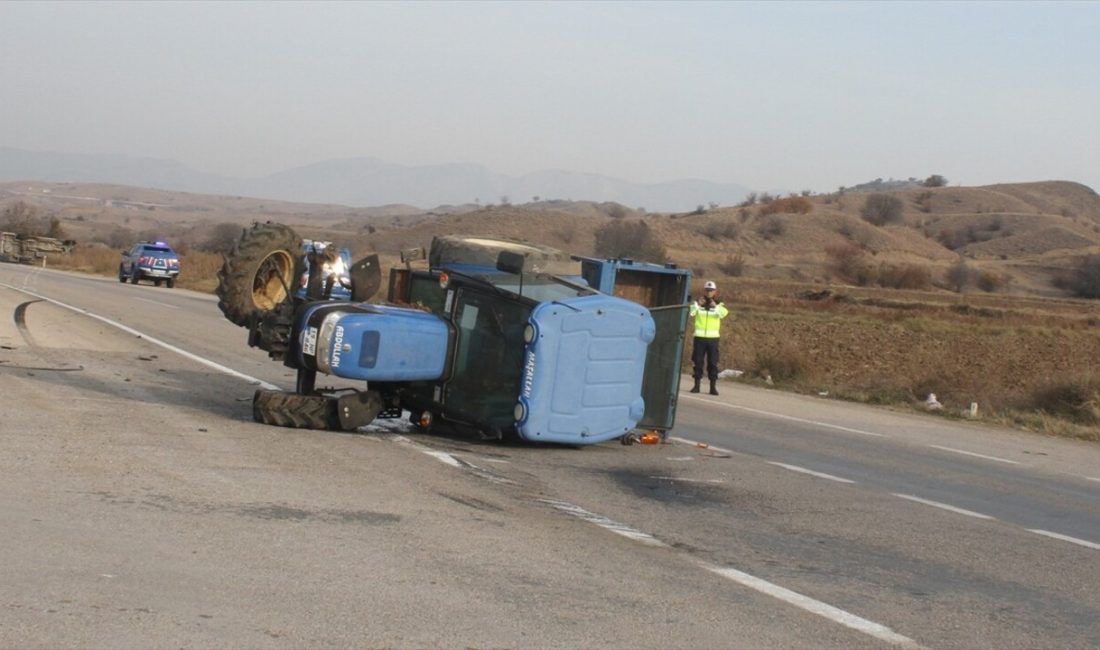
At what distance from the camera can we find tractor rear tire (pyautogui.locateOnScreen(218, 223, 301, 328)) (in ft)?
40.3


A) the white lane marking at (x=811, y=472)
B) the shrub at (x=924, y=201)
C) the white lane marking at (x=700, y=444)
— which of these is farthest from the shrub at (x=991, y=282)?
the white lane marking at (x=811, y=472)

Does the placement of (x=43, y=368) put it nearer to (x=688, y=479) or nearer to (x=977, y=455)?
(x=688, y=479)

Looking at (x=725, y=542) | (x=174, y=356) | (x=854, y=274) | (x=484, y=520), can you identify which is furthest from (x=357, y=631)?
(x=854, y=274)

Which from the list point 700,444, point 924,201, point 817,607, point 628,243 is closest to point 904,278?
point 628,243

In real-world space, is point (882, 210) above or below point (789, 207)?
above

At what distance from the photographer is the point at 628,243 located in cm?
8738

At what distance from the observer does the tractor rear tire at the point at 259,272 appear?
1229cm

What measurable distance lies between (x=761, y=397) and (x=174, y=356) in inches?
373

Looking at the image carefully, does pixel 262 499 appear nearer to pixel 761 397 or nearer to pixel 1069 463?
pixel 1069 463

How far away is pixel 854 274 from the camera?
9744 cm

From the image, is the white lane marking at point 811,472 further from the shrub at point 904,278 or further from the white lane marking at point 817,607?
the shrub at point 904,278

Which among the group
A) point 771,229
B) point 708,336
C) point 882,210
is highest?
point 882,210

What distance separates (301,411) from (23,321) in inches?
503

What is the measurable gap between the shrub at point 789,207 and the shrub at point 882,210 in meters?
7.38
